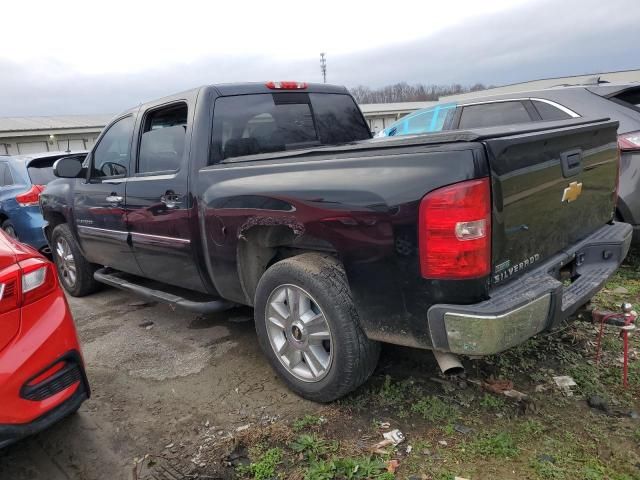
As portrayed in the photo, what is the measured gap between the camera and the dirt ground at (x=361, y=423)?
2330 millimetres

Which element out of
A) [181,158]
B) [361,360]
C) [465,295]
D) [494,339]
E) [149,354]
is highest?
[181,158]

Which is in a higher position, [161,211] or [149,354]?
[161,211]

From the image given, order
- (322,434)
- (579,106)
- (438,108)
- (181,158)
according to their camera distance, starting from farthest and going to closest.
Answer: (438,108) → (579,106) → (181,158) → (322,434)

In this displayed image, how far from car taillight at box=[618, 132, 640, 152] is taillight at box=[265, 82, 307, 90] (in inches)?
111

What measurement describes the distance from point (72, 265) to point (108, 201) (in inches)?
60.7

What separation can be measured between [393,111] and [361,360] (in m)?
37.9

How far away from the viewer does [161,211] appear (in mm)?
3639

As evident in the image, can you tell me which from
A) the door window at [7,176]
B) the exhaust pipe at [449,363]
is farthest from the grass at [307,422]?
the door window at [7,176]

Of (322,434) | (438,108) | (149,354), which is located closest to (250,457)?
(322,434)

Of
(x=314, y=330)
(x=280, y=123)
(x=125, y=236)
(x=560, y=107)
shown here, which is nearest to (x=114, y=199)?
(x=125, y=236)

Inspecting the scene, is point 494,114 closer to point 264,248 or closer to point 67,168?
point 264,248

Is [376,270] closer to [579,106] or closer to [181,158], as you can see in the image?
[181,158]

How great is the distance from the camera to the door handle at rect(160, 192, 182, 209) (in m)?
3.46

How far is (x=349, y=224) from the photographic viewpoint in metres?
2.45
